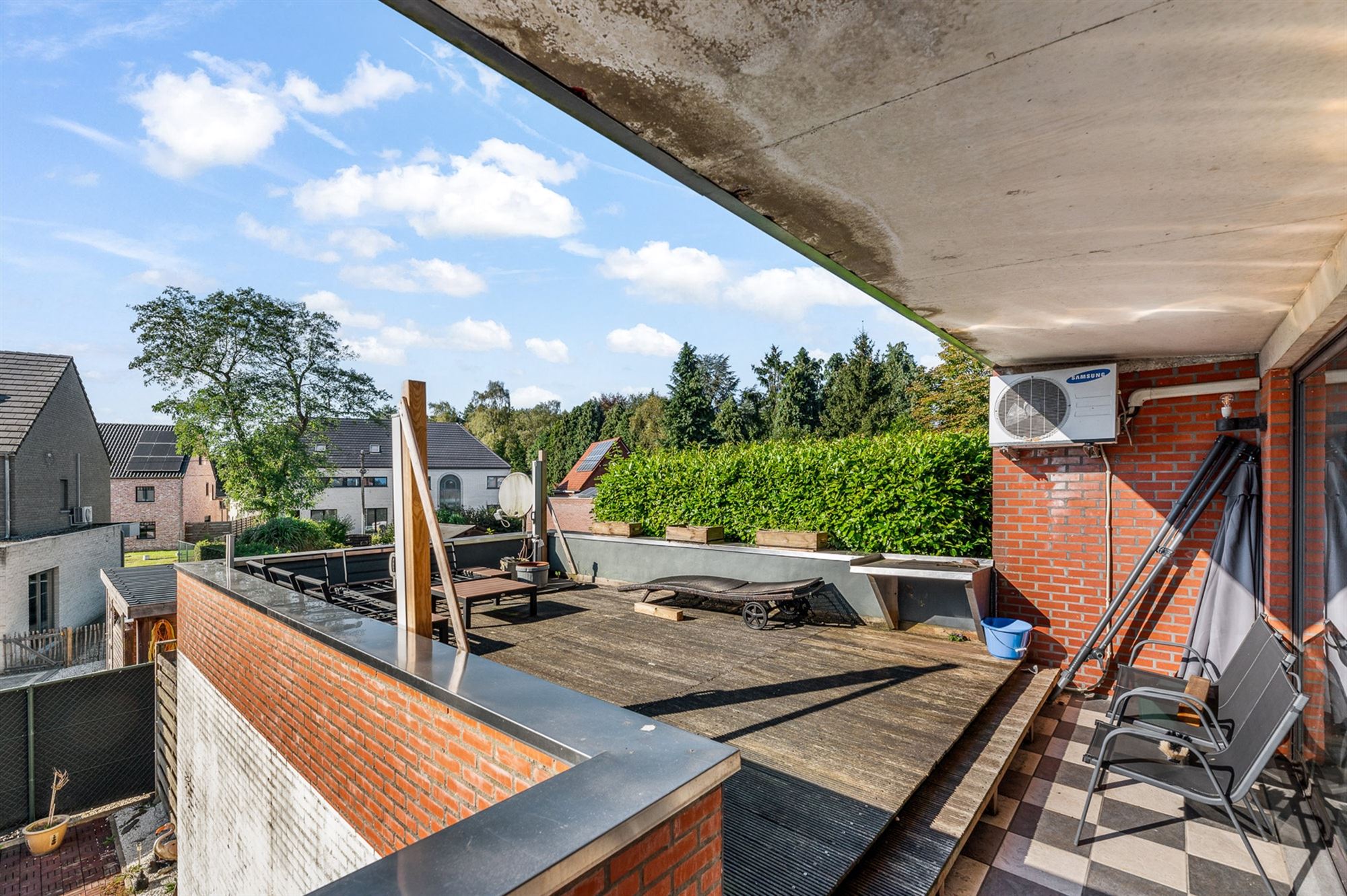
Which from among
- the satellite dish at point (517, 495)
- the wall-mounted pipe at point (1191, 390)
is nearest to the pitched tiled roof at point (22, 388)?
the satellite dish at point (517, 495)

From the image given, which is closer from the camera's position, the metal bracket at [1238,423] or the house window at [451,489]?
the metal bracket at [1238,423]

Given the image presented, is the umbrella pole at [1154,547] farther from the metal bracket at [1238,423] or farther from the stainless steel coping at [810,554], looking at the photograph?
the stainless steel coping at [810,554]

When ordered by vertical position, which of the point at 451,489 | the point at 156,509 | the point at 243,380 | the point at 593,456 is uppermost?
the point at 243,380

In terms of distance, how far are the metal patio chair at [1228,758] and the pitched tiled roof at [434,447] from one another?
3288 centimetres

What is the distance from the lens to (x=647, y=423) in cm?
3494

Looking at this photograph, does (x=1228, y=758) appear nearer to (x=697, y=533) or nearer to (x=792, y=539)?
(x=792, y=539)

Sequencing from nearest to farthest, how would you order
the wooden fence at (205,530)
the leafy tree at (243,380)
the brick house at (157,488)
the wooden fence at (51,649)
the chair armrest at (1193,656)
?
the chair armrest at (1193,656)
the wooden fence at (51,649)
the leafy tree at (243,380)
the wooden fence at (205,530)
the brick house at (157,488)

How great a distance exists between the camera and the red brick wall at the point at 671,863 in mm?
1342

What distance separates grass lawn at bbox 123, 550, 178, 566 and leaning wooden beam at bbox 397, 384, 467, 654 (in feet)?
95.1

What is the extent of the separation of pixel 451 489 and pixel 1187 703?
34.0 meters

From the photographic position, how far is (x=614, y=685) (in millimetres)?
3947

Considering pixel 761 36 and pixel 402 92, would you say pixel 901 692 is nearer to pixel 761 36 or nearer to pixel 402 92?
pixel 761 36

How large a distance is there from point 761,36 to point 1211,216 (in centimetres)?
182

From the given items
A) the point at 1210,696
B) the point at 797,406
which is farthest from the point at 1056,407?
the point at 797,406
